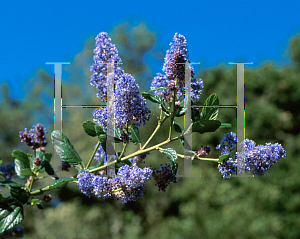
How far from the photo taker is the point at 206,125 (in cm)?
77

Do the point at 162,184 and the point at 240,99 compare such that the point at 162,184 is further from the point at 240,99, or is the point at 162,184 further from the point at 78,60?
the point at 78,60

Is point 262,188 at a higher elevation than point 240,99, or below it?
below

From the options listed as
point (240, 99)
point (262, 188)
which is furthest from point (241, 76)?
point (262, 188)

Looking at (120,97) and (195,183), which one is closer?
(120,97)

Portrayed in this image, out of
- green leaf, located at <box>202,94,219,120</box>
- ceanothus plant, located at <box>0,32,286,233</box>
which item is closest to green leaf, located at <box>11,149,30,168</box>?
ceanothus plant, located at <box>0,32,286,233</box>

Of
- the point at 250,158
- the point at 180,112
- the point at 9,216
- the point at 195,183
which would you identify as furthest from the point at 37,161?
the point at 195,183

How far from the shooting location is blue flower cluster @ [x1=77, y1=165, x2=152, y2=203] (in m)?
0.73

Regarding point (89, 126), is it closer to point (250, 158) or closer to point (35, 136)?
point (35, 136)

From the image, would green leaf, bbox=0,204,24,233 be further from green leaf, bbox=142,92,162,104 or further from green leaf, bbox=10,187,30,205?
green leaf, bbox=142,92,162,104

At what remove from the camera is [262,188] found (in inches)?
288

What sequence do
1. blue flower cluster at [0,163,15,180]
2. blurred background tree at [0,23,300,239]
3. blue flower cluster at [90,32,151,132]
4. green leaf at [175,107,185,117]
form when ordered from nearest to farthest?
blue flower cluster at [90,32,151,132] → green leaf at [175,107,185,117] → blue flower cluster at [0,163,15,180] → blurred background tree at [0,23,300,239]

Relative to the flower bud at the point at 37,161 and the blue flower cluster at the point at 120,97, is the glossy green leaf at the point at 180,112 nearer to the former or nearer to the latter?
the blue flower cluster at the point at 120,97

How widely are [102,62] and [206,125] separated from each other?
0.31 metres

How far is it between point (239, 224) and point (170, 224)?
177 cm
